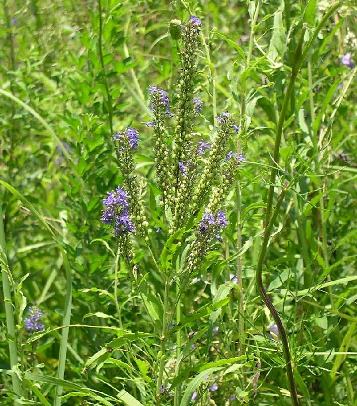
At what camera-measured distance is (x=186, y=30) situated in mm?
1546

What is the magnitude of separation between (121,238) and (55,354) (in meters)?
1.17

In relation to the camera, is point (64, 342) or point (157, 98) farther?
point (64, 342)

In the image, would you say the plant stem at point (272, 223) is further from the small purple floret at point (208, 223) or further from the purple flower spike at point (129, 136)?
the purple flower spike at point (129, 136)

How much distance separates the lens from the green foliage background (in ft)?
5.74

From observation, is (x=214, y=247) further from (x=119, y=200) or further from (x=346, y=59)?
(x=346, y=59)

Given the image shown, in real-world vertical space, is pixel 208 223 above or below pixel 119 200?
below

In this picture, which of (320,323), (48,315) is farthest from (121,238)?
(48,315)

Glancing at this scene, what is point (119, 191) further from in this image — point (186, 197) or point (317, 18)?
point (317, 18)

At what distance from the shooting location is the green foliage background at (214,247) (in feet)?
5.74

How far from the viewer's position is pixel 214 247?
1.94m

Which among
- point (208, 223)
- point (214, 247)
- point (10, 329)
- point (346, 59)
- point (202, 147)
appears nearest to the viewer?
point (208, 223)

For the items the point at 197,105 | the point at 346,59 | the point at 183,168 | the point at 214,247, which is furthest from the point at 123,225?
the point at 346,59

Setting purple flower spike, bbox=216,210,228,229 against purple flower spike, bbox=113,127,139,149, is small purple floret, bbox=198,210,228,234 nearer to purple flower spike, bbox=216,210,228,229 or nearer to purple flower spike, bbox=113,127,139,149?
purple flower spike, bbox=216,210,228,229

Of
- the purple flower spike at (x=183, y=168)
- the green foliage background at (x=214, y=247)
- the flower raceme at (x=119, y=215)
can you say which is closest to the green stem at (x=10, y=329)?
the green foliage background at (x=214, y=247)
